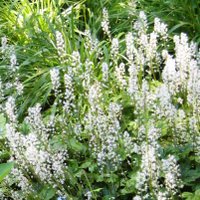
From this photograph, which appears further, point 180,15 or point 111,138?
point 180,15

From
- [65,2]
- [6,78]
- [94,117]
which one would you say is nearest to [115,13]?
[65,2]

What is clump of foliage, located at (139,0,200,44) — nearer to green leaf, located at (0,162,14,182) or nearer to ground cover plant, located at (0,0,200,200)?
ground cover plant, located at (0,0,200,200)

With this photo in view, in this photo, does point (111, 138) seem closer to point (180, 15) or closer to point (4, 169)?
point (4, 169)

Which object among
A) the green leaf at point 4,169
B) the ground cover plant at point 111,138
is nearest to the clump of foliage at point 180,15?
the ground cover plant at point 111,138

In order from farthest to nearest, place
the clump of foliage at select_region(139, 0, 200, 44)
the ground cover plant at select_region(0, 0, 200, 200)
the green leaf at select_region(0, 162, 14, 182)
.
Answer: the clump of foliage at select_region(139, 0, 200, 44), the ground cover plant at select_region(0, 0, 200, 200), the green leaf at select_region(0, 162, 14, 182)

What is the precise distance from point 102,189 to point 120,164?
22cm

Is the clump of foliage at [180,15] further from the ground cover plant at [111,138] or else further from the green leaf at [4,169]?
the green leaf at [4,169]

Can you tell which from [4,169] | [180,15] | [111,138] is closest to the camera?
[4,169]

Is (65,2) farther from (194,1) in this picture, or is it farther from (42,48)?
(194,1)

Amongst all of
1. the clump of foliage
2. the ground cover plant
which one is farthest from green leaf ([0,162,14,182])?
the clump of foliage

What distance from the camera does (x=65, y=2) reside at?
6699mm

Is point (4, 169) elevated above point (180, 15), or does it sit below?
above

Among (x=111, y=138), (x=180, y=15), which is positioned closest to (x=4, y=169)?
(x=111, y=138)

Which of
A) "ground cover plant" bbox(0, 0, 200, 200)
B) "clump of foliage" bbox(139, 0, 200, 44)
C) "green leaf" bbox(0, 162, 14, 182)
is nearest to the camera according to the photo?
"green leaf" bbox(0, 162, 14, 182)
